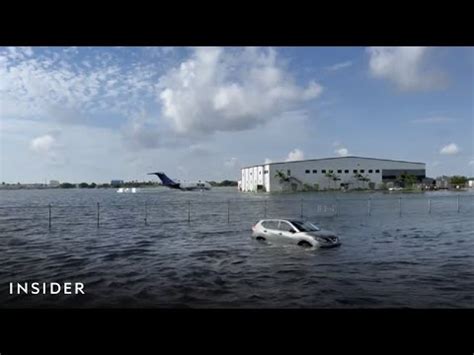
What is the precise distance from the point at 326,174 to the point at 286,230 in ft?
74.1

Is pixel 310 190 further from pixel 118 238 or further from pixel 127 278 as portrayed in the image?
pixel 127 278

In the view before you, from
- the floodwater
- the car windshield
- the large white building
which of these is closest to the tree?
the large white building

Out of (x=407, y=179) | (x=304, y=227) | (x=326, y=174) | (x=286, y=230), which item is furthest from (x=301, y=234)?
(x=407, y=179)

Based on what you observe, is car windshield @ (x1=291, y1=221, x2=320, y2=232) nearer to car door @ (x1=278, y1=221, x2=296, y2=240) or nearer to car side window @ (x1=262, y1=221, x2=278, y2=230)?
car door @ (x1=278, y1=221, x2=296, y2=240)

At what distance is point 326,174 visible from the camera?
1300 inches

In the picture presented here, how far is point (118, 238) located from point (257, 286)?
29.0 ft

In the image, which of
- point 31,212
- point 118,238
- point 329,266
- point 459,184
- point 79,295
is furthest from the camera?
point 459,184

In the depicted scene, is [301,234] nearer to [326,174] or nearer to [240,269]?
[240,269]

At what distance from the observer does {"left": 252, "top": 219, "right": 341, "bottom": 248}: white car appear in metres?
10.9

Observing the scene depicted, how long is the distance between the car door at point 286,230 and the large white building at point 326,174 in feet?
65.9

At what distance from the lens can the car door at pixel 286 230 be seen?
11250mm
